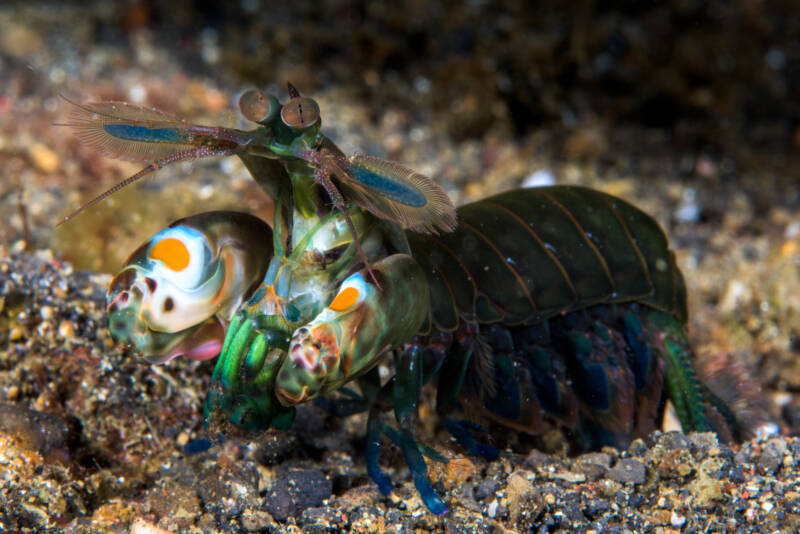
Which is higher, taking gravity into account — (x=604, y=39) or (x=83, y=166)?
(x=604, y=39)

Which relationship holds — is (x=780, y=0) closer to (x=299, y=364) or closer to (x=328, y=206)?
(x=328, y=206)

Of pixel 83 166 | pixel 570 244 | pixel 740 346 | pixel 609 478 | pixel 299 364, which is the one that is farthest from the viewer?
pixel 83 166

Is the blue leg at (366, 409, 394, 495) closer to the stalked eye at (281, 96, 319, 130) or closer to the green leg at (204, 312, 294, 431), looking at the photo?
the green leg at (204, 312, 294, 431)

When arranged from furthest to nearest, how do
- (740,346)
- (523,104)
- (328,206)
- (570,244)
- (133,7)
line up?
1. (133,7)
2. (523,104)
3. (740,346)
4. (570,244)
5. (328,206)

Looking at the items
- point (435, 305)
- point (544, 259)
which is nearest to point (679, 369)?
point (544, 259)

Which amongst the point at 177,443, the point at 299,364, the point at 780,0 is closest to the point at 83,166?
the point at 177,443

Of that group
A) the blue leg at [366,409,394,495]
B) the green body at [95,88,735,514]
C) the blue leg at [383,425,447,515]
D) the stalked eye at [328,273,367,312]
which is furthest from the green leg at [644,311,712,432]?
the stalked eye at [328,273,367,312]
